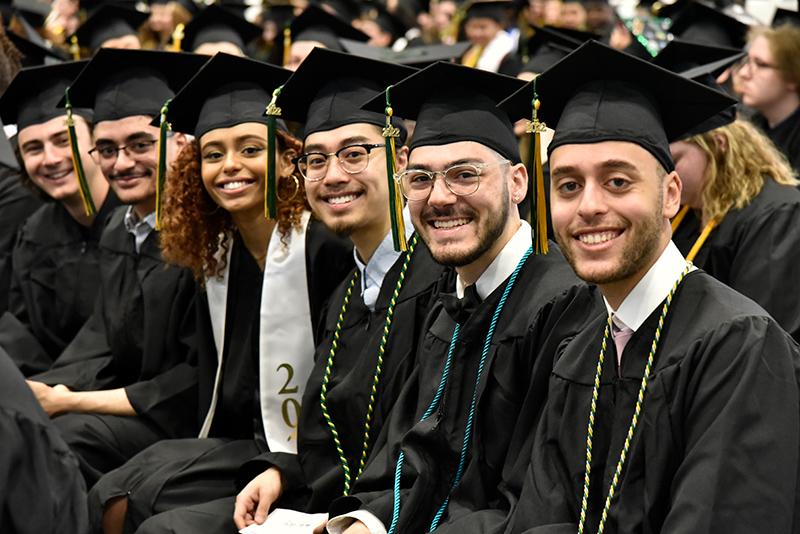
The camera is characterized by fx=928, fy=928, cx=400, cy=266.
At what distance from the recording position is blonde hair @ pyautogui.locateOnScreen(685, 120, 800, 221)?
3.41 metres

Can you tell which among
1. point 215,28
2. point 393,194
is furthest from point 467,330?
point 215,28

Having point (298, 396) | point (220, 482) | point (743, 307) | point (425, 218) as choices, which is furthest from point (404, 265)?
point (743, 307)

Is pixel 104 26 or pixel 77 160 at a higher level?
pixel 104 26

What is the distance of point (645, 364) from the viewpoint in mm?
1980

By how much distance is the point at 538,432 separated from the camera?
2.19m

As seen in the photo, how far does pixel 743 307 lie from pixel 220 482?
6.92ft

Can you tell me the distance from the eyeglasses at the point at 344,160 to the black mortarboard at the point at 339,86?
9 cm

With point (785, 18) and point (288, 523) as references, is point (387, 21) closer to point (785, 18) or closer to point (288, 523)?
point (785, 18)

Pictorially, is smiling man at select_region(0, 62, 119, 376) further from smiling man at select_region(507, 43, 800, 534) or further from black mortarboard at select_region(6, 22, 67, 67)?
smiling man at select_region(507, 43, 800, 534)

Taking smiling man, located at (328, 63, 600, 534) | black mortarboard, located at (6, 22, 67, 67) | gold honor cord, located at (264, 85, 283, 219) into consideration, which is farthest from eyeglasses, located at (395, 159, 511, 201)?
black mortarboard, located at (6, 22, 67, 67)

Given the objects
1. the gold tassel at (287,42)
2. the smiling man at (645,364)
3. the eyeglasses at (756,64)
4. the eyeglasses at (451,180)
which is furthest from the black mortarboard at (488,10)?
the smiling man at (645,364)

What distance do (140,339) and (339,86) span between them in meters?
1.53

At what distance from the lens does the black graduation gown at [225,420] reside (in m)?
3.26

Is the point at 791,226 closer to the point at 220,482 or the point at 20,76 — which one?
the point at 220,482
